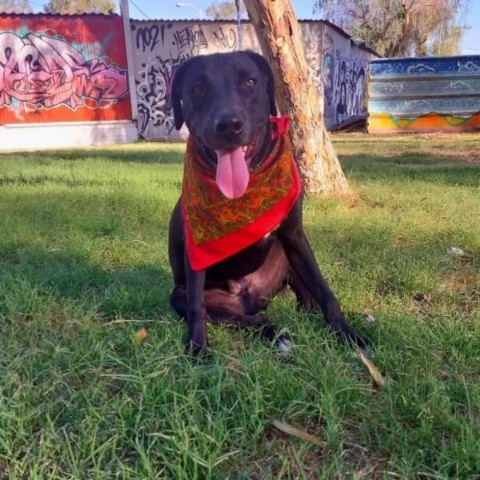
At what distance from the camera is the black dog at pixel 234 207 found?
7.98 ft

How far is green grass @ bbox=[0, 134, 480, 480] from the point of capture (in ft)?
5.24

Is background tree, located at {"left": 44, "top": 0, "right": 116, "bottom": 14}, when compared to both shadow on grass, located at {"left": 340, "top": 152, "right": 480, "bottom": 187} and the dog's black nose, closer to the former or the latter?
shadow on grass, located at {"left": 340, "top": 152, "right": 480, "bottom": 187}

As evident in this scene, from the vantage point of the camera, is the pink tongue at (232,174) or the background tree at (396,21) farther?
the background tree at (396,21)

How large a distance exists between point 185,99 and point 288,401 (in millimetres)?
1670

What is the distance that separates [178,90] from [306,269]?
121 centimetres

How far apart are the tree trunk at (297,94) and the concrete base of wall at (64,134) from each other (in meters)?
12.7

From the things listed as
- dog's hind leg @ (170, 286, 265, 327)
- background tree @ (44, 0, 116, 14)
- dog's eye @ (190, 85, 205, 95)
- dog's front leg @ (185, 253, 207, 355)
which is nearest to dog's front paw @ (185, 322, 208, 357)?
dog's front leg @ (185, 253, 207, 355)

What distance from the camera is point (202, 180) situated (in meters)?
2.54

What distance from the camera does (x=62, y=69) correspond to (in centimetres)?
1678

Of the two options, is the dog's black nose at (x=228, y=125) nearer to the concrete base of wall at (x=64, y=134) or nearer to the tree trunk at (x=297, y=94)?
the tree trunk at (x=297, y=94)

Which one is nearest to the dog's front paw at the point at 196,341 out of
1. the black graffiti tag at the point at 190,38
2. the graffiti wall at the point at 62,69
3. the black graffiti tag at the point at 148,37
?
the graffiti wall at the point at 62,69

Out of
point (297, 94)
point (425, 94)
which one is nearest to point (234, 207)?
point (297, 94)

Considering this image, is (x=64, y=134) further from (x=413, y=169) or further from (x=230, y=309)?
(x=230, y=309)

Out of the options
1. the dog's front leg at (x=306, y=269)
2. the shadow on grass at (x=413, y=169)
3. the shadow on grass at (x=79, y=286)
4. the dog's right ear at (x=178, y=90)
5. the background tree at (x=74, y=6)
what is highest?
the background tree at (x=74, y=6)
